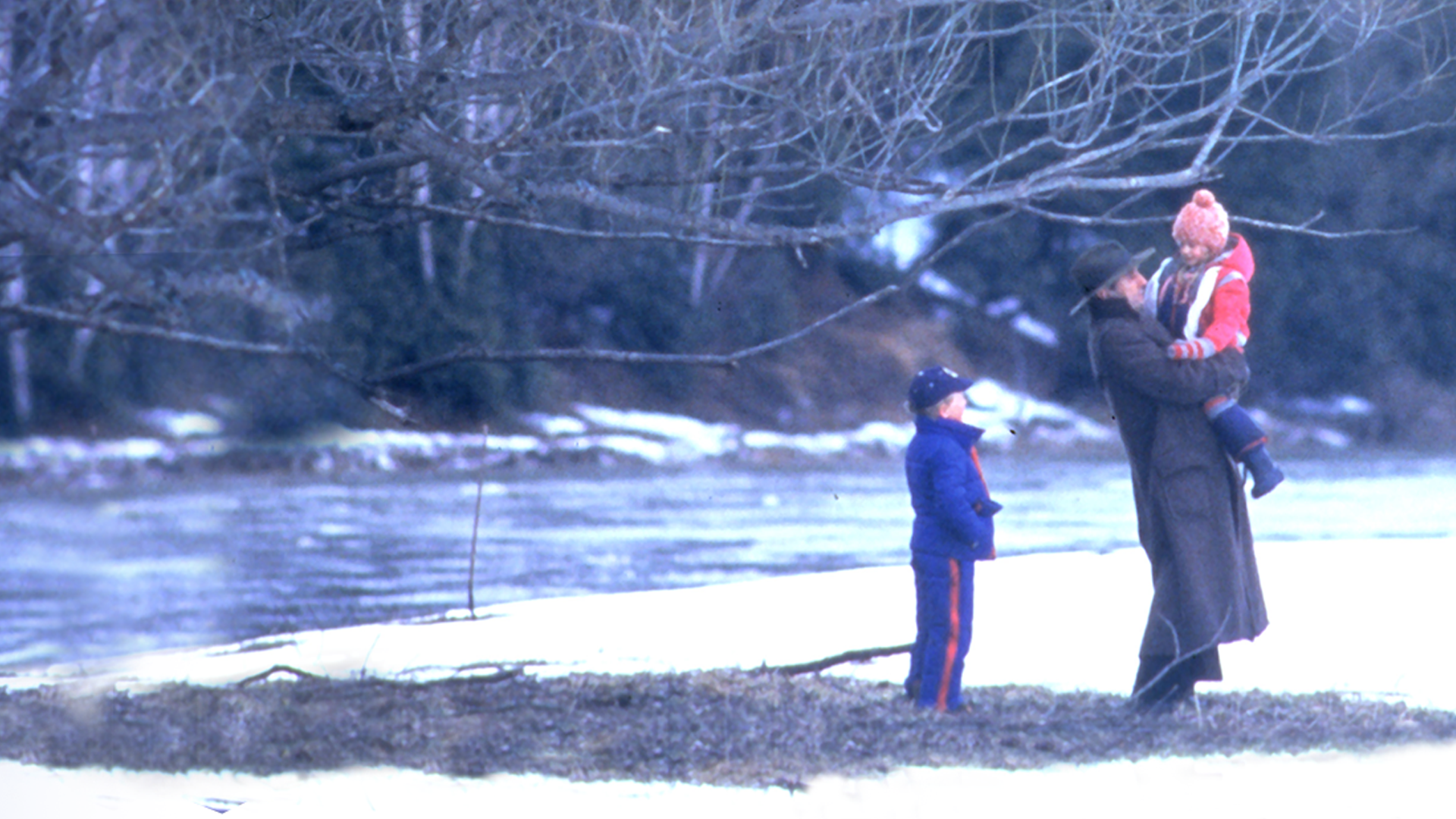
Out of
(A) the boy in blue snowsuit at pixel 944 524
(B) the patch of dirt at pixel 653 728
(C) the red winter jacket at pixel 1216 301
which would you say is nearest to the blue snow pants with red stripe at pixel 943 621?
(A) the boy in blue snowsuit at pixel 944 524

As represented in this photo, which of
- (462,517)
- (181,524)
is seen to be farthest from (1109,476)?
(181,524)

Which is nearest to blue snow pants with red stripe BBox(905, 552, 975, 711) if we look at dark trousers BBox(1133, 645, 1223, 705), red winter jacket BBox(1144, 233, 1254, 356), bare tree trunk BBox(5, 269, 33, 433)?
dark trousers BBox(1133, 645, 1223, 705)

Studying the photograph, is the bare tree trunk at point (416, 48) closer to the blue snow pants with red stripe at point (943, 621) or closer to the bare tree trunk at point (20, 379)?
the bare tree trunk at point (20, 379)

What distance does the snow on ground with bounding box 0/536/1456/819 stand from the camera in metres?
4.89

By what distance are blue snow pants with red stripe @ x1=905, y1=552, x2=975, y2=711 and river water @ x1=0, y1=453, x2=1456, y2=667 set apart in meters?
2.83

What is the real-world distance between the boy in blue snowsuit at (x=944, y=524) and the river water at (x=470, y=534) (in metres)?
2.84

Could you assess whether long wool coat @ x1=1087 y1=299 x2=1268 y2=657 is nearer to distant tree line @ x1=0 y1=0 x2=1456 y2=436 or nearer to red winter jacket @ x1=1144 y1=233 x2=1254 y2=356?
red winter jacket @ x1=1144 y1=233 x2=1254 y2=356

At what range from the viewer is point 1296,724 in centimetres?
592

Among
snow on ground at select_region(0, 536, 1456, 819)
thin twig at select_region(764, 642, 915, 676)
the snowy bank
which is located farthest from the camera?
the snowy bank

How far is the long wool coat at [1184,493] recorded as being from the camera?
582 cm

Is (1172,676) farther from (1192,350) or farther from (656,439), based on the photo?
(656,439)

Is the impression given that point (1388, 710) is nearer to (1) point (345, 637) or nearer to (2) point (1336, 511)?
(1) point (345, 637)

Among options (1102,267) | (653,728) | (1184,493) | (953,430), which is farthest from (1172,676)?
(653,728)

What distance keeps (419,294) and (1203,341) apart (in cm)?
1656
